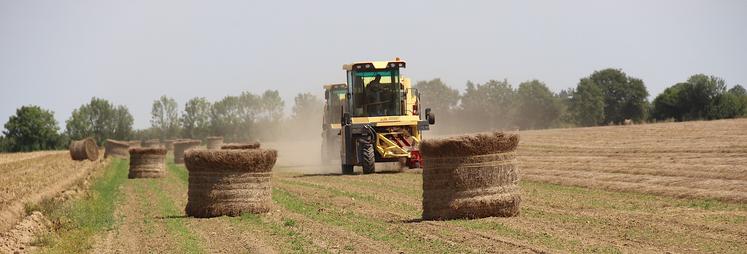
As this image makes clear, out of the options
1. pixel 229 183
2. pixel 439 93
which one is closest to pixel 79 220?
pixel 229 183

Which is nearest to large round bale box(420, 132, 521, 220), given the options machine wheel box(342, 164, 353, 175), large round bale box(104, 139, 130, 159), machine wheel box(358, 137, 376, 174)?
machine wheel box(358, 137, 376, 174)

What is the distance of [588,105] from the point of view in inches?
3851

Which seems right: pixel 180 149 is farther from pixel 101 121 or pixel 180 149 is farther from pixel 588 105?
pixel 101 121

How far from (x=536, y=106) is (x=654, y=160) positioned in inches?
3712

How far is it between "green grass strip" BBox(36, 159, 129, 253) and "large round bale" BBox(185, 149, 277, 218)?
1.65m

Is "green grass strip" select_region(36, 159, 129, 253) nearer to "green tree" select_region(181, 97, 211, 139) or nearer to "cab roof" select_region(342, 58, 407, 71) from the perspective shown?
"cab roof" select_region(342, 58, 407, 71)

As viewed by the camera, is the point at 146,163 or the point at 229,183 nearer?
the point at 229,183

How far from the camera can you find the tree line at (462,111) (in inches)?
2889

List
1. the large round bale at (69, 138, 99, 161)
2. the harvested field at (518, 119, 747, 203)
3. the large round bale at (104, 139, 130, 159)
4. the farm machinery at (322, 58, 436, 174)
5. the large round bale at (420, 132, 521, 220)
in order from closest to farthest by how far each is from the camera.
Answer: the large round bale at (420, 132, 521, 220) → the harvested field at (518, 119, 747, 203) → the farm machinery at (322, 58, 436, 174) → the large round bale at (69, 138, 99, 161) → the large round bale at (104, 139, 130, 159)

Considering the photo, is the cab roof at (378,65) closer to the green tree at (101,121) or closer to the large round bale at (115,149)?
the large round bale at (115,149)

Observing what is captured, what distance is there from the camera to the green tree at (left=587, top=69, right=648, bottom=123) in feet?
315

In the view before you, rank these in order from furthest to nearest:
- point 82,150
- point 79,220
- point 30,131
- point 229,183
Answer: point 30,131 < point 82,150 < point 79,220 < point 229,183

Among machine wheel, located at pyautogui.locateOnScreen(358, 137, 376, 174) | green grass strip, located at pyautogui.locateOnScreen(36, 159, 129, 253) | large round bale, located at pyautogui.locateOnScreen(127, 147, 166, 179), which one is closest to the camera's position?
green grass strip, located at pyautogui.locateOnScreen(36, 159, 129, 253)

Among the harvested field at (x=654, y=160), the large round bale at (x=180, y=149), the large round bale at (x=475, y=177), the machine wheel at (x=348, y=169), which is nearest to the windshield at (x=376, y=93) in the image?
the machine wheel at (x=348, y=169)
